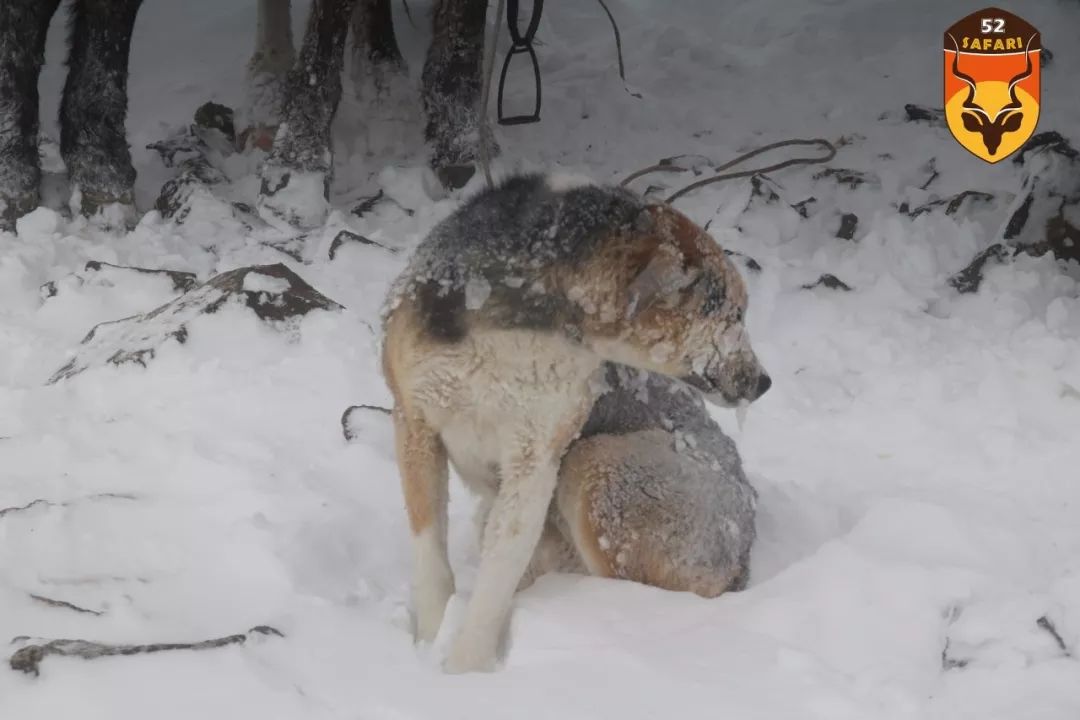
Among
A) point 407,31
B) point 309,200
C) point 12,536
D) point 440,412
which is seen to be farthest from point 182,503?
point 407,31

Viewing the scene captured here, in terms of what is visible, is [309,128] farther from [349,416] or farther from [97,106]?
[349,416]

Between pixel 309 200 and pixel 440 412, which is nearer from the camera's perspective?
pixel 440 412

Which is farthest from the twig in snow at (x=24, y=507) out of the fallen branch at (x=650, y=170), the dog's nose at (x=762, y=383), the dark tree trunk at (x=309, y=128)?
the dark tree trunk at (x=309, y=128)

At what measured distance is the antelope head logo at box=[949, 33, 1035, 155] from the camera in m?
6.34

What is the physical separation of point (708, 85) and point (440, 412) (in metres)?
6.39

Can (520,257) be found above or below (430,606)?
above

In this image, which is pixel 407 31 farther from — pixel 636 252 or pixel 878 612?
pixel 878 612

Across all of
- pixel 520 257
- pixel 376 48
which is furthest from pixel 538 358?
pixel 376 48

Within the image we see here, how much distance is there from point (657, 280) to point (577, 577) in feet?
3.29

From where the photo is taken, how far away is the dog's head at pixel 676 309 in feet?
9.30

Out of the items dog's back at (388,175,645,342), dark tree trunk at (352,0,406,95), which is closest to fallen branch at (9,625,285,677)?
dog's back at (388,175,645,342)

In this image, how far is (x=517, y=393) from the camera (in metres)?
2.84

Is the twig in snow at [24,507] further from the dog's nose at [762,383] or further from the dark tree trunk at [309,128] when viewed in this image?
the dark tree trunk at [309,128]

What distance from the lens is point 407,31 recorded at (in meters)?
8.64
